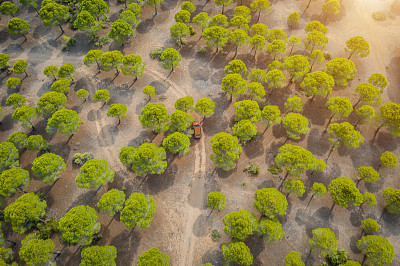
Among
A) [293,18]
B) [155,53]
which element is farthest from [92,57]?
[293,18]

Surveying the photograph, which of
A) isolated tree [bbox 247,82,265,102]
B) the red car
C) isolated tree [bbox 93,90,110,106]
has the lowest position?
the red car

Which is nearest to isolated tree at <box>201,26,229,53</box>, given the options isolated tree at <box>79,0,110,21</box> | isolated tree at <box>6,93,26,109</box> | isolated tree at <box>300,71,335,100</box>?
isolated tree at <box>300,71,335,100</box>

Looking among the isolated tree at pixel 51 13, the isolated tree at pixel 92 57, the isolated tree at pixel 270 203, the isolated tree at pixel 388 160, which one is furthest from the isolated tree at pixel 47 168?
the isolated tree at pixel 388 160

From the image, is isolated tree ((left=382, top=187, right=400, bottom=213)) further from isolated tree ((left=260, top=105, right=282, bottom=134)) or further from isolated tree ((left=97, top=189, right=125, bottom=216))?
isolated tree ((left=97, top=189, right=125, bottom=216))

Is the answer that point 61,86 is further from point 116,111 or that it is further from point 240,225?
point 240,225

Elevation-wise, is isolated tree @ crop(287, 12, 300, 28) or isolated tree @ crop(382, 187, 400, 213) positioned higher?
isolated tree @ crop(287, 12, 300, 28)

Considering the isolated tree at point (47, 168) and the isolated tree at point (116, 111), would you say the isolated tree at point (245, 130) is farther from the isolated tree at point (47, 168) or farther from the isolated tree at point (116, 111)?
the isolated tree at point (47, 168)
